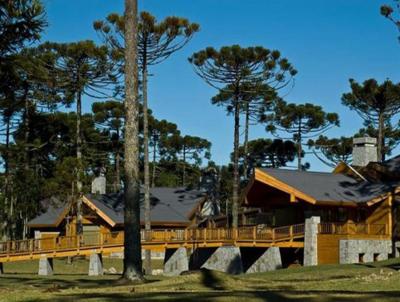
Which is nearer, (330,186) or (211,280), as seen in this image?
(211,280)

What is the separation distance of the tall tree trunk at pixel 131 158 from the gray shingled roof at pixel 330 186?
55.5ft

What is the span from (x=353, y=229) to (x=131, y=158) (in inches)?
720

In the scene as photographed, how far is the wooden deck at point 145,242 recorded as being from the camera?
3194 cm

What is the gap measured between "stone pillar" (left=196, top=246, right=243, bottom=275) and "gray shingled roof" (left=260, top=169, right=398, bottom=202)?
153 inches

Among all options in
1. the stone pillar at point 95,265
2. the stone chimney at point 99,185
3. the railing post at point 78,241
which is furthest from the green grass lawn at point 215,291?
the stone chimney at point 99,185

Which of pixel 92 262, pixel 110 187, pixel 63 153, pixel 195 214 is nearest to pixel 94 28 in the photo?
pixel 92 262

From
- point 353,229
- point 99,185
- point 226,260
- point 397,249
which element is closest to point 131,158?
point 353,229

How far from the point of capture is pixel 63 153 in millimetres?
52156

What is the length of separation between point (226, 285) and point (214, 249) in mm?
21112

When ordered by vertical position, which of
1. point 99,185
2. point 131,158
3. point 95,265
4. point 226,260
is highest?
point 99,185

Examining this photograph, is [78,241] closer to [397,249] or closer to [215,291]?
[397,249]

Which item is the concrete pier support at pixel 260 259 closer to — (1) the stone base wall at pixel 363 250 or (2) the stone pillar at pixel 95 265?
(1) the stone base wall at pixel 363 250

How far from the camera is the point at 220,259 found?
33.6 meters

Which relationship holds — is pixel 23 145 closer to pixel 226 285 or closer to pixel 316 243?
Answer: pixel 316 243
